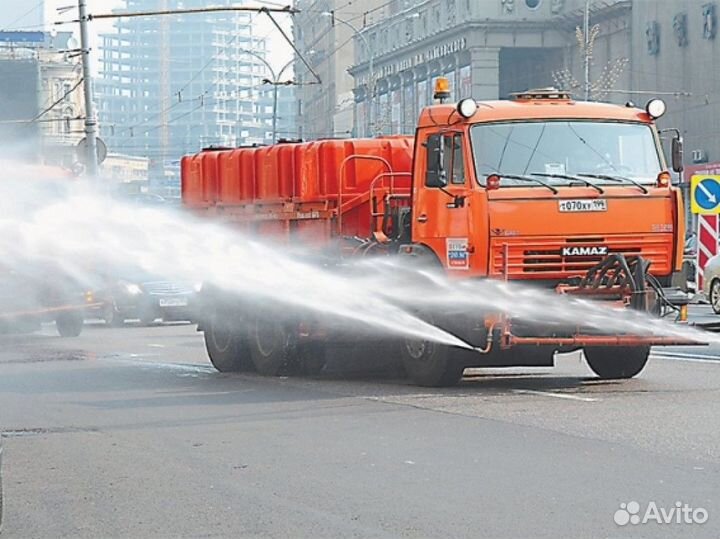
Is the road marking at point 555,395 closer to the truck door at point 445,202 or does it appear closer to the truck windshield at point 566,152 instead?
the truck door at point 445,202

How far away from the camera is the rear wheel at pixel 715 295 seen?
94.6 ft

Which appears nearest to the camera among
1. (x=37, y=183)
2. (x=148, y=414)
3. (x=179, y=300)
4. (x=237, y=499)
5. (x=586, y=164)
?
(x=237, y=499)

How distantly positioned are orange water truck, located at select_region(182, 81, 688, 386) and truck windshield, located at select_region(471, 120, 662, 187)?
1cm

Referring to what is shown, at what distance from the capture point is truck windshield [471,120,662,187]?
15.1m

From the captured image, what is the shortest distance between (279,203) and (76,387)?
3.14 m

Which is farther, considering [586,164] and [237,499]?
[586,164]

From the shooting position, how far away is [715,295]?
28.9 metres

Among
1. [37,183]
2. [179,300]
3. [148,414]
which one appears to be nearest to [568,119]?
[148,414]

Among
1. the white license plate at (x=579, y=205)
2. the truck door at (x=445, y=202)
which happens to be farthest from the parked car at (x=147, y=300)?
the white license plate at (x=579, y=205)

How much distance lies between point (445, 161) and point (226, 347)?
15.7ft

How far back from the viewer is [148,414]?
1431 centimetres

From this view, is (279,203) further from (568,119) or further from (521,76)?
(521,76)

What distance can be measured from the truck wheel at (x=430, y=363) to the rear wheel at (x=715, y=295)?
46.5ft

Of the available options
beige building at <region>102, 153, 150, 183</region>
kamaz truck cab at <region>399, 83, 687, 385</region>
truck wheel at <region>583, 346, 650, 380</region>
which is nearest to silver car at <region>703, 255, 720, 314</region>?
truck wheel at <region>583, 346, 650, 380</region>
